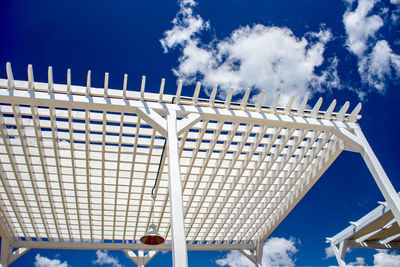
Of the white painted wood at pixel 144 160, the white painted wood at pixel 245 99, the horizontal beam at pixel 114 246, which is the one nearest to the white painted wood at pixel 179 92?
the white painted wood at pixel 144 160

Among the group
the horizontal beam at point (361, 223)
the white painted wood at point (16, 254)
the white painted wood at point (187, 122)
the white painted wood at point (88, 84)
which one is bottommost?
the horizontal beam at point (361, 223)

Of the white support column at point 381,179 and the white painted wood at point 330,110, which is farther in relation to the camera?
the white painted wood at point 330,110

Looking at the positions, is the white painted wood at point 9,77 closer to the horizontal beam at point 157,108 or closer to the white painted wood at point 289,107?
the horizontal beam at point 157,108

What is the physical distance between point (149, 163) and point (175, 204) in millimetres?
3814

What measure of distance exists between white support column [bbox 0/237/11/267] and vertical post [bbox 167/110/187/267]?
927 cm

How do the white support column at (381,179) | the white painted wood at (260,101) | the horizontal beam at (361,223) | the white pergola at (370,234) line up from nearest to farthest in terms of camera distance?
the white support column at (381,179) < the white painted wood at (260,101) < the horizontal beam at (361,223) < the white pergola at (370,234)

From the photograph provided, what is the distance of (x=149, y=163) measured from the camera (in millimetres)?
8141

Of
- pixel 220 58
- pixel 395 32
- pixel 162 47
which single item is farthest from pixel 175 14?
pixel 395 32

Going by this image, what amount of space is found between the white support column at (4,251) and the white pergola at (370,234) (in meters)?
11.9

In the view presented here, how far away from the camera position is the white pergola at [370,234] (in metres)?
10.4

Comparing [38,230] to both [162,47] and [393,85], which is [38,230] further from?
[393,85]

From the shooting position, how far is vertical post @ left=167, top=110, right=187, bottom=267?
3982 mm

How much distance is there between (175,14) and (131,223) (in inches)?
291

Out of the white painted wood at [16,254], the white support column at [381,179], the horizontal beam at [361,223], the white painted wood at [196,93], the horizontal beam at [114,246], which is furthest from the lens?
the horizontal beam at [114,246]
